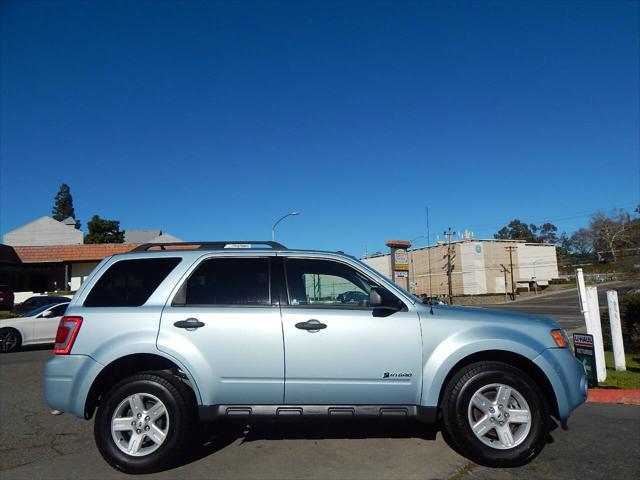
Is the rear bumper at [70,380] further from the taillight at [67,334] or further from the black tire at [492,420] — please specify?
the black tire at [492,420]

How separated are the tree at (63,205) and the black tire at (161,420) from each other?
118787mm

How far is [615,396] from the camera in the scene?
6574 millimetres

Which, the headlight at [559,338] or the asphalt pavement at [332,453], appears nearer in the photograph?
the asphalt pavement at [332,453]

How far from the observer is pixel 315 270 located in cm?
468

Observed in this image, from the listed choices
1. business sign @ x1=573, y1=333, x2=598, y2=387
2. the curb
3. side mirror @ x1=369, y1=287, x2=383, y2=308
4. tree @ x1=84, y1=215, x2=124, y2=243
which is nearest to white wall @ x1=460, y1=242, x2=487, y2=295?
tree @ x1=84, y1=215, x2=124, y2=243

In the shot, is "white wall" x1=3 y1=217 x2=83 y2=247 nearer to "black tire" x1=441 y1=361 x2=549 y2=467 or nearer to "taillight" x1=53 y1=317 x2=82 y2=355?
"taillight" x1=53 y1=317 x2=82 y2=355

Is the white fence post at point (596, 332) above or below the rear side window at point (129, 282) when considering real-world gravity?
below

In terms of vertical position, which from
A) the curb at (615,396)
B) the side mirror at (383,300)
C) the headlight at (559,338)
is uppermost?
the side mirror at (383,300)

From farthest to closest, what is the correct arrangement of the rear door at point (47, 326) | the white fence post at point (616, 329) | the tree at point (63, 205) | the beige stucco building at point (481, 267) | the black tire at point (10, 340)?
the tree at point (63, 205)
the beige stucco building at point (481, 267)
the rear door at point (47, 326)
the black tire at point (10, 340)
the white fence post at point (616, 329)

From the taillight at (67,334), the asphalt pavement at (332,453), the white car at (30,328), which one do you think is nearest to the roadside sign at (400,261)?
the white car at (30,328)

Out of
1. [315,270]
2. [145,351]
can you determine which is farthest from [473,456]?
[145,351]

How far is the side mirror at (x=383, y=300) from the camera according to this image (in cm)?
425

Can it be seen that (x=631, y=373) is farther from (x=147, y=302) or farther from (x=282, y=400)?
(x=147, y=302)

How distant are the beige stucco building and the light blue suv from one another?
6797 centimetres
